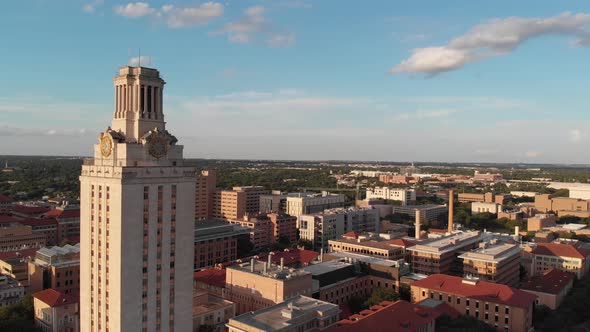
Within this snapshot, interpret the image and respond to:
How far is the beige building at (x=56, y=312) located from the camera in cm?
6825

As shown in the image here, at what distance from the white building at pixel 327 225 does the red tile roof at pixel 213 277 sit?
62.5 metres

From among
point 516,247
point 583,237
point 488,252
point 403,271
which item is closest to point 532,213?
point 583,237

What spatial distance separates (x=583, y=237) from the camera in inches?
5782

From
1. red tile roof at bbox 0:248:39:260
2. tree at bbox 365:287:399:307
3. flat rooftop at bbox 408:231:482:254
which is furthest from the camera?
flat rooftop at bbox 408:231:482:254

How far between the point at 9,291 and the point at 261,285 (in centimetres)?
4333

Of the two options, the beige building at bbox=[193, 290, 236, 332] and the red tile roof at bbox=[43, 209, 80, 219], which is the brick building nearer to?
the red tile roof at bbox=[43, 209, 80, 219]

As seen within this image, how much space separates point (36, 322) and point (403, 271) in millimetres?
63757

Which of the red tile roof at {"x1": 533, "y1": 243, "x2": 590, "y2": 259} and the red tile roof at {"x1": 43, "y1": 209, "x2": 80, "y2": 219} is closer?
the red tile roof at {"x1": 533, "y1": 243, "x2": 590, "y2": 259}

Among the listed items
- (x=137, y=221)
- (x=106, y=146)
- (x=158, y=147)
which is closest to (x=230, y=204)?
(x=158, y=147)

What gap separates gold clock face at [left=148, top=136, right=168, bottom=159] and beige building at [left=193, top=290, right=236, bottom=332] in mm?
32263

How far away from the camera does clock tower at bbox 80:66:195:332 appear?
39.9 metres

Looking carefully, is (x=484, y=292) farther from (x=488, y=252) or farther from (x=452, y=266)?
(x=452, y=266)

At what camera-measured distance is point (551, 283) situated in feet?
298

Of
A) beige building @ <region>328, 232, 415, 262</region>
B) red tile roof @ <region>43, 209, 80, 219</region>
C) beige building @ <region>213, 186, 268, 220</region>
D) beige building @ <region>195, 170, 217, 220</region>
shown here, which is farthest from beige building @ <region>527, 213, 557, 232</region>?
red tile roof @ <region>43, 209, 80, 219</region>
